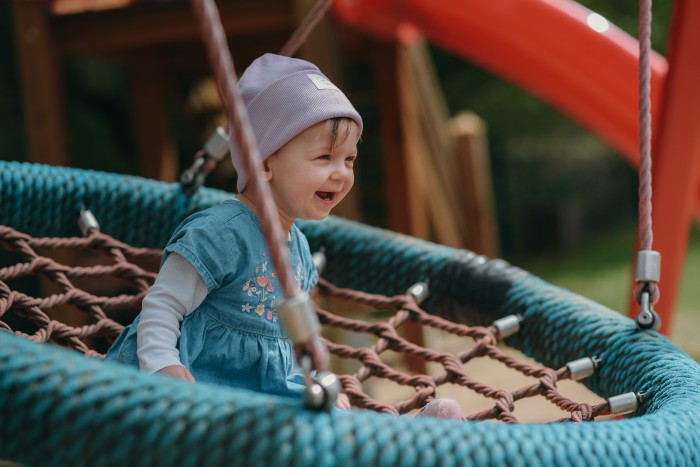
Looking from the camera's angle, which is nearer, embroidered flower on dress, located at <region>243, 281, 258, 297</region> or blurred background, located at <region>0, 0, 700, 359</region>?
embroidered flower on dress, located at <region>243, 281, 258, 297</region>

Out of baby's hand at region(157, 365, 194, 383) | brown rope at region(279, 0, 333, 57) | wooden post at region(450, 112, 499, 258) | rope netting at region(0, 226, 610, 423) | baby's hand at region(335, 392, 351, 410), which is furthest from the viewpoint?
wooden post at region(450, 112, 499, 258)

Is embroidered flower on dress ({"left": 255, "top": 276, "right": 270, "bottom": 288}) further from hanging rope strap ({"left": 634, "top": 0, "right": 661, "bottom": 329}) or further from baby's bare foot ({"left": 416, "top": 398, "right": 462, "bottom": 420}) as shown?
hanging rope strap ({"left": 634, "top": 0, "right": 661, "bottom": 329})

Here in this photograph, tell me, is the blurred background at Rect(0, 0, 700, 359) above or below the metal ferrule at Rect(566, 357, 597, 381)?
above

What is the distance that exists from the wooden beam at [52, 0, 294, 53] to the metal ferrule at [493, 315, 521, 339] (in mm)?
1618

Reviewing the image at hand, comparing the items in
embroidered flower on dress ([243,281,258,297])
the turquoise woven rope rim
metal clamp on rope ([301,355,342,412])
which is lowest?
the turquoise woven rope rim

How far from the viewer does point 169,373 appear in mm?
922

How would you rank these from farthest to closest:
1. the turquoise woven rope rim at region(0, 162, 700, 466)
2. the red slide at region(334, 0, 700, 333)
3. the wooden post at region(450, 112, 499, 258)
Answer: the wooden post at region(450, 112, 499, 258)
the red slide at region(334, 0, 700, 333)
the turquoise woven rope rim at region(0, 162, 700, 466)

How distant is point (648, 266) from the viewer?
3.66ft

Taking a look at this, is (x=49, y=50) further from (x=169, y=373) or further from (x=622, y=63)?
(x=169, y=373)

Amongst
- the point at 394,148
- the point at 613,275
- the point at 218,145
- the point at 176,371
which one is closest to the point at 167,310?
the point at 176,371

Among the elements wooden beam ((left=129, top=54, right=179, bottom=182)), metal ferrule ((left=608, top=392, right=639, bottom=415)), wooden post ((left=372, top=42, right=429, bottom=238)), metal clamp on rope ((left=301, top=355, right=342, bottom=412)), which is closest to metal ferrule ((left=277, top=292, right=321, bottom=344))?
metal clamp on rope ((left=301, top=355, right=342, bottom=412))

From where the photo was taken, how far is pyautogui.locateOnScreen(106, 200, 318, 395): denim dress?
1001mm

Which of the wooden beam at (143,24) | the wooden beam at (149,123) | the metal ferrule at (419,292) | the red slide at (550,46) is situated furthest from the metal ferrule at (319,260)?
the wooden beam at (149,123)

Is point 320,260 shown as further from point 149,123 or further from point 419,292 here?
point 149,123
